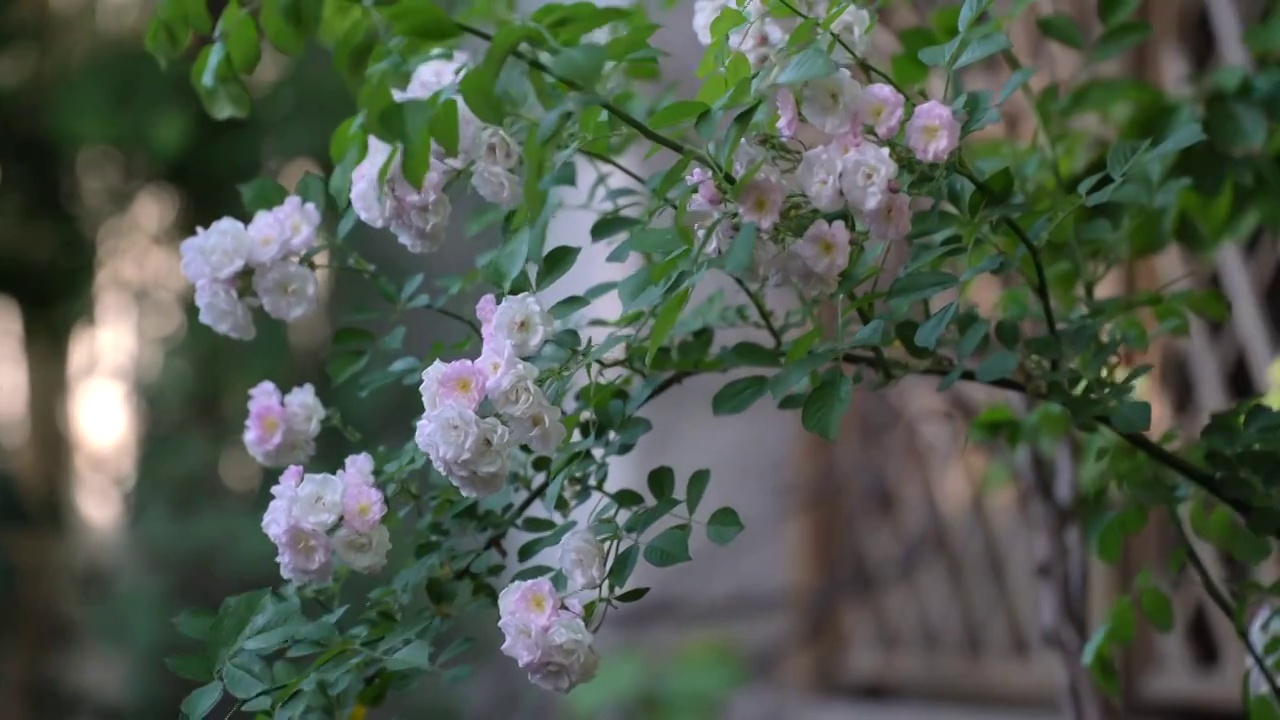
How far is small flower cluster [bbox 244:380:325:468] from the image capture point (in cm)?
68

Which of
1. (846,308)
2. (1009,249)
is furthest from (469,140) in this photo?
(1009,249)

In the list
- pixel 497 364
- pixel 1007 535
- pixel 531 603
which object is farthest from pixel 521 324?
pixel 1007 535

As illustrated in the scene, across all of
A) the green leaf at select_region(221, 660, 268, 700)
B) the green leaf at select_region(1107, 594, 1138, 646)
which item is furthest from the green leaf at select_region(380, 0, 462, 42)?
the green leaf at select_region(1107, 594, 1138, 646)

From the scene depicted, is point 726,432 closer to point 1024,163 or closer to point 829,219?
point 1024,163

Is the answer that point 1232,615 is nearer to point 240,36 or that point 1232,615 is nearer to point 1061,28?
point 1061,28

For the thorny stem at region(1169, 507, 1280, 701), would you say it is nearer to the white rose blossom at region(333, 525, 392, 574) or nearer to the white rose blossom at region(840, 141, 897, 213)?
the white rose blossom at region(840, 141, 897, 213)

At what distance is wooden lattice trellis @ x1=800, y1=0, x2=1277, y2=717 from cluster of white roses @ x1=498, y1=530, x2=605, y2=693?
522 mm

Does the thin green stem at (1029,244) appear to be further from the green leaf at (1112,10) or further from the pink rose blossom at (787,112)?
the green leaf at (1112,10)

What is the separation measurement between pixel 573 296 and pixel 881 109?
0.58 feet

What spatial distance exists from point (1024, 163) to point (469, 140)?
18.7 inches

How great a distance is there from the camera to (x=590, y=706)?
5.82 feet

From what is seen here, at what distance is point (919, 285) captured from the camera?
59cm

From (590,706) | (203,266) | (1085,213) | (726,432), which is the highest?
(1085,213)

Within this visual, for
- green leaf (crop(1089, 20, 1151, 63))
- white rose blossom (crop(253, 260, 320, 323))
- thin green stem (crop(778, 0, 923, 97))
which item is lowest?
white rose blossom (crop(253, 260, 320, 323))
